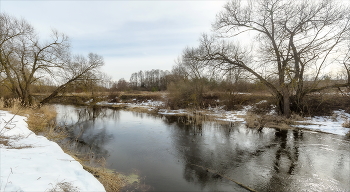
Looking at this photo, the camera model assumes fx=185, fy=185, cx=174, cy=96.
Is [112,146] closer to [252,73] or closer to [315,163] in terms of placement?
[315,163]

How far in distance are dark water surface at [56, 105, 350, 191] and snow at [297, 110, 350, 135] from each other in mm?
1278

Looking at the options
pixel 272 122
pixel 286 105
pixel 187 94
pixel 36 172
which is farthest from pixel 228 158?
pixel 187 94

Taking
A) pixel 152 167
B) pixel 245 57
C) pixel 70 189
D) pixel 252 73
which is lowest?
pixel 152 167

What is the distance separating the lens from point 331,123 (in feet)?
39.8

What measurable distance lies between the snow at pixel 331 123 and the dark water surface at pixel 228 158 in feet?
4.19

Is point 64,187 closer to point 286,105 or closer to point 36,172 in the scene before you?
point 36,172

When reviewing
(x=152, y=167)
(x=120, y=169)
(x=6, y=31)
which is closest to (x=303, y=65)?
(x=152, y=167)

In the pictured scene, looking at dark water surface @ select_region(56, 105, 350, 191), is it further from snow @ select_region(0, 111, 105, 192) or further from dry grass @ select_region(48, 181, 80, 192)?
dry grass @ select_region(48, 181, 80, 192)

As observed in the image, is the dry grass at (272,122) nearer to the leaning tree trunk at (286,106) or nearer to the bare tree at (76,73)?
the leaning tree trunk at (286,106)

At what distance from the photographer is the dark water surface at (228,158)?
5.31 meters

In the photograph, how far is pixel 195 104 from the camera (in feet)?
71.3

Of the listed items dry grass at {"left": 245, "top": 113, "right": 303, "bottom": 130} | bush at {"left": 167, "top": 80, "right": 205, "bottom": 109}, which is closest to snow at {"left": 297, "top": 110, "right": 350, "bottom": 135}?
dry grass at {"left": 245, "top": 113, "right": 303, "bottom": 130}

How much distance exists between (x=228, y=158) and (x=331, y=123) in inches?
379

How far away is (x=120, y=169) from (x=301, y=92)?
14451 millimetres
